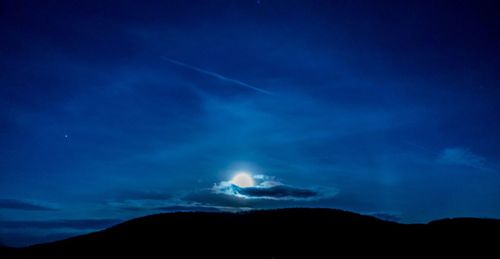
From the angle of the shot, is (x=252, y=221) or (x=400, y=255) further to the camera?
(x=252, y=221)

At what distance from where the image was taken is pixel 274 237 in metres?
32.0

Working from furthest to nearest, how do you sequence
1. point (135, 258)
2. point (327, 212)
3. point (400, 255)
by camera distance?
point (327, 212), point (135, 258), point (400, 255)

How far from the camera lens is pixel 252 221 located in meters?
35.1

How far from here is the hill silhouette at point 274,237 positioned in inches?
1102

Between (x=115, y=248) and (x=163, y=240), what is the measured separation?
410cm

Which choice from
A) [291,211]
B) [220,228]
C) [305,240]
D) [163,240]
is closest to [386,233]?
[305,240]

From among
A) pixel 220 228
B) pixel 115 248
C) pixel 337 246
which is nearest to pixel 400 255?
pixel 337 246

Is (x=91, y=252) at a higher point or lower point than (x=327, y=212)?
lower

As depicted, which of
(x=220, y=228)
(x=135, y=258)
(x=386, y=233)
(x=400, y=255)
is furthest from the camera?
(x=220, y=228)

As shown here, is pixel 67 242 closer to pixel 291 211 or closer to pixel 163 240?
Result: pixel 163 240

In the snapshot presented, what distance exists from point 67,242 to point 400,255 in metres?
30.3

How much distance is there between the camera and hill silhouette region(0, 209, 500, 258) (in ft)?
91.8

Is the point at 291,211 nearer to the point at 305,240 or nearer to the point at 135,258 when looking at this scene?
the point at 305,240

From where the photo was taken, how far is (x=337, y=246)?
29.5 m
